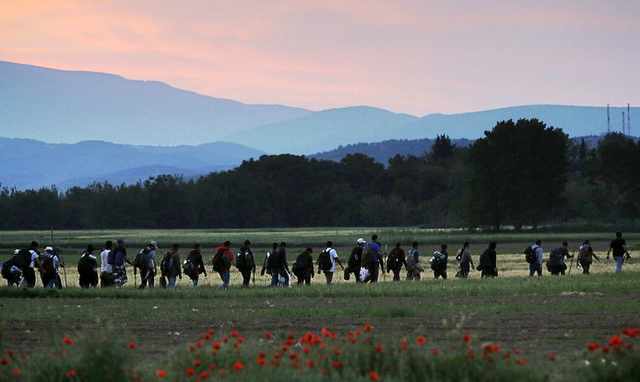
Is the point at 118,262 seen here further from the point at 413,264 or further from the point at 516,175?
the point at 516,175

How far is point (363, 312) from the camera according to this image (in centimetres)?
2452

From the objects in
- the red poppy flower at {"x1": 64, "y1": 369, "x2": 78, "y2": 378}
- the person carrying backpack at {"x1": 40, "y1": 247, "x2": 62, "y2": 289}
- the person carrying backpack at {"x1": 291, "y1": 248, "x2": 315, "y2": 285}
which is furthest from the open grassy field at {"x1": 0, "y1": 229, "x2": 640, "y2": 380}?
the person carrying backpack at {"x1": 291, "y1": 248, "x2": 315, "y2": 285}

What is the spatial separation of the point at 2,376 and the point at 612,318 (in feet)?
40.9

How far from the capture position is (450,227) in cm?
12756

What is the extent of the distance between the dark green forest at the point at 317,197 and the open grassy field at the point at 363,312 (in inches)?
3242

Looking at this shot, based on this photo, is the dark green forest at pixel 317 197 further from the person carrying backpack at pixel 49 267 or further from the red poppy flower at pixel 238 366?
the red poppy flower at pixel 238 366

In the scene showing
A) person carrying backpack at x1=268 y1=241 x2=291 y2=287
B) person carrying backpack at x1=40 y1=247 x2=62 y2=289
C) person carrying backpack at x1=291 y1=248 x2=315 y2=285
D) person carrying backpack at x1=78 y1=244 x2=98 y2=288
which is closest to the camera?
person carrying backpack at x1=40 y1=247 x2=62 y2=289

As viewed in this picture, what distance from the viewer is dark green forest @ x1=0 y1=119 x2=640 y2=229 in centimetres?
12094

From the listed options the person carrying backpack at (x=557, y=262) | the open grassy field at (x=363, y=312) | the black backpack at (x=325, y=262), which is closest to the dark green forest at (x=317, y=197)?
the person carrying backpack at (x=557, y=262)

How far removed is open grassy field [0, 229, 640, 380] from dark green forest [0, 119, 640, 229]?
82.3m

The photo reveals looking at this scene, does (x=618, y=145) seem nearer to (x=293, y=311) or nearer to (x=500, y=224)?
(x=500, y=224)

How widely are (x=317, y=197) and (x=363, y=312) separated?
12100 cm

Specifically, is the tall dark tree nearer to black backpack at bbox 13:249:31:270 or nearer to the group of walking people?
the group of walking people

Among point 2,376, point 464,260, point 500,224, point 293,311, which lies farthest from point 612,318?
point 500,224
